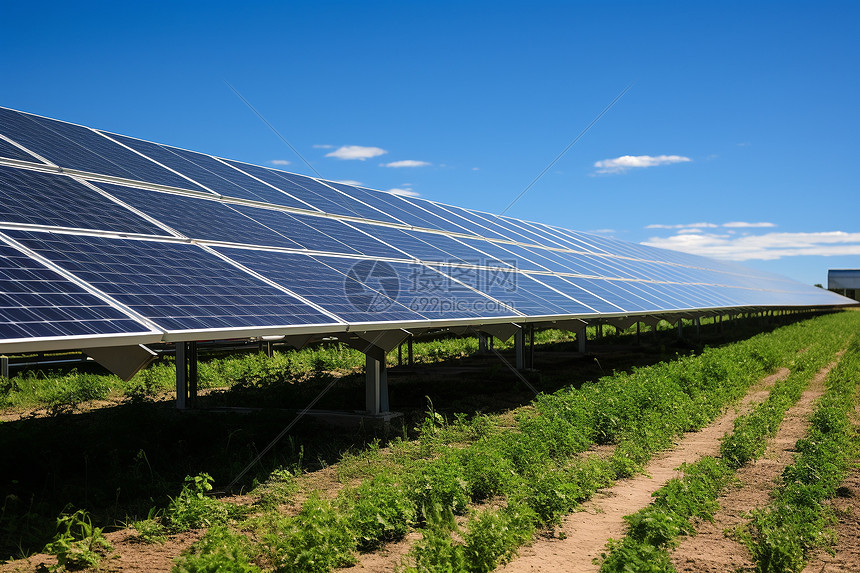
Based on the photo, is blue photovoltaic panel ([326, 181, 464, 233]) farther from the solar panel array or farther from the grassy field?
the grassy field

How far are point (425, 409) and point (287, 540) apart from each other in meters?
10.3

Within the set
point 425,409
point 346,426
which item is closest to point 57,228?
point 346,426

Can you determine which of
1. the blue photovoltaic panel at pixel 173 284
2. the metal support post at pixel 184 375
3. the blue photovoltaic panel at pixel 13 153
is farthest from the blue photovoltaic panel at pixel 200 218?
the metal support post at pixel 184 375

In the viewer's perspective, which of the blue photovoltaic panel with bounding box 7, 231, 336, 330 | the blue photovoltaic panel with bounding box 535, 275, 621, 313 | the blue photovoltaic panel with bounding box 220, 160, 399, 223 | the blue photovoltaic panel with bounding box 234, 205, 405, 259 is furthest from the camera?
the blue photovoltaic panel with bounding box 220, 160, 399, 223

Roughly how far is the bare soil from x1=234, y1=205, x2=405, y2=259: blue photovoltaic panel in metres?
7.29

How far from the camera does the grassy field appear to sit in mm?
7637

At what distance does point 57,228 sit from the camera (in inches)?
387

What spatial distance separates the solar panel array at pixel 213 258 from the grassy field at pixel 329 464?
7.65 feet

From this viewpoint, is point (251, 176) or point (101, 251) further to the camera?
point (251, 176)

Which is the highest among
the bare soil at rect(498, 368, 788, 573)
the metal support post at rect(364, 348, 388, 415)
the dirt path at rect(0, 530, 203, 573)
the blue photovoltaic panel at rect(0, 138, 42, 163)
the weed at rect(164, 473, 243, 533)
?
the blue photovoltaic panel at rect(0, 138, 42, 163)

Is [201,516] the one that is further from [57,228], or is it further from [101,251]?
[57,228]

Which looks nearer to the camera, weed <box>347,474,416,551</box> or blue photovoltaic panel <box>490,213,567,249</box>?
weed <box>347,474,416,551</box>

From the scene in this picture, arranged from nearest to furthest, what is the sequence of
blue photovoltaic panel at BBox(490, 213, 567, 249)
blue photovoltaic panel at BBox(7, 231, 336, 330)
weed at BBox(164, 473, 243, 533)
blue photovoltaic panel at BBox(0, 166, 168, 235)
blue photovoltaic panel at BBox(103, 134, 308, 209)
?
blue photovoltaic panel at BBox(7, 231, 336, 330), weed at BBox(164, 473, 243, 533), blue photovoltaic panel at BBox(0, 166, 168, 235), blue photovoltaic panel at BBox(103, 134, 308, 209), blue photovoltaic panel at BBox(490, 213, 567, 249)

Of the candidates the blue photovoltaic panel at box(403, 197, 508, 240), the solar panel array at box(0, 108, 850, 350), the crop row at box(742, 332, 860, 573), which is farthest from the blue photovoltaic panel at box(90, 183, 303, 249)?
the blue photovoltaic panel at box(403, 197, 508, 240)
